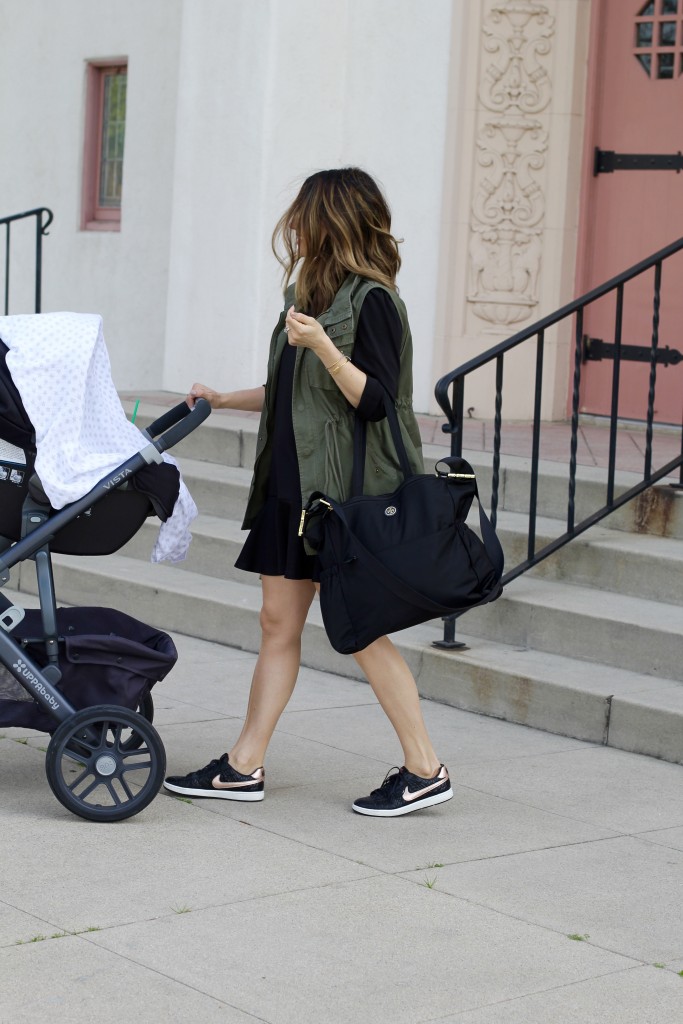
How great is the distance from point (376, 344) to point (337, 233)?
0.33 m

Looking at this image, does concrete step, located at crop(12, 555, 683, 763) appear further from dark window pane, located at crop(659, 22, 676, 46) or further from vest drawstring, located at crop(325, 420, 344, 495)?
dark window pane, located at crop(659, 22, 676, 46)

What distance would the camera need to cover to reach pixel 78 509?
4445 millimetres

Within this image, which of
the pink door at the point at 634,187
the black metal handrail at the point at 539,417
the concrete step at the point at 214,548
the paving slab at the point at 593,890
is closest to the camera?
the paving slab at the point at 593,890

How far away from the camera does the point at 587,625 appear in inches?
239

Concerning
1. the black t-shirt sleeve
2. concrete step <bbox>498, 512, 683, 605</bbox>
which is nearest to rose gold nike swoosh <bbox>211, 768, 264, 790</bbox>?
the black t-shirt sleeve

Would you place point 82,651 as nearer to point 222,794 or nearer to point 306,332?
point 222,794

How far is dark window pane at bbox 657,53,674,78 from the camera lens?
898 cm

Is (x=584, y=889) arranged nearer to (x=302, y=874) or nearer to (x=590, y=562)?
(x=302, y=874)

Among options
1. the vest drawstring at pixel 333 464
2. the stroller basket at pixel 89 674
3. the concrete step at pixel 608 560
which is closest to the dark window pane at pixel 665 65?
the concrete step at pixel 608 560

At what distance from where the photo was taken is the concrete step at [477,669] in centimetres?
550

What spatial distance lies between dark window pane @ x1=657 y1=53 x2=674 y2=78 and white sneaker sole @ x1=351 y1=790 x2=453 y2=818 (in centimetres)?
562

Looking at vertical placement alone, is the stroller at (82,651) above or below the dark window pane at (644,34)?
below

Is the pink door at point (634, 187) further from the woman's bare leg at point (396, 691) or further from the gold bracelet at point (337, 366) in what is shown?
the gold bracelet at point (337, 366)

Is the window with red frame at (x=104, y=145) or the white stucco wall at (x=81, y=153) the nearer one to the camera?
the white stucco wall at (x=81, y=153)
